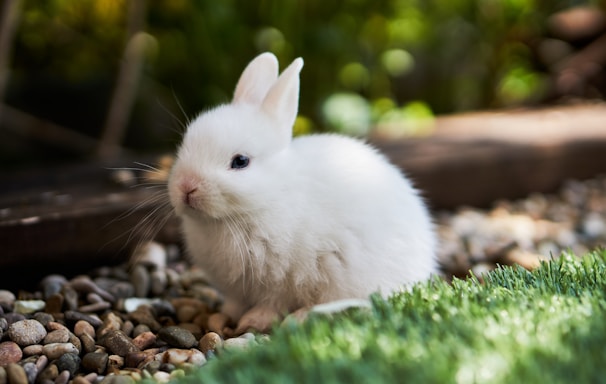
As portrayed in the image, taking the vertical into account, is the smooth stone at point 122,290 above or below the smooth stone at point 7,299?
above

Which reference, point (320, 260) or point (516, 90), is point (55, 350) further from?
point (516, 90)

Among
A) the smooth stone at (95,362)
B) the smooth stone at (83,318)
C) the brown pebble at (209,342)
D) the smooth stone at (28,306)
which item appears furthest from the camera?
the smooth stone at (28,306)

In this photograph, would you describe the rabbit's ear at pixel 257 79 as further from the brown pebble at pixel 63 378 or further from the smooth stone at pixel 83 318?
the brown pebble at pixel 63 378

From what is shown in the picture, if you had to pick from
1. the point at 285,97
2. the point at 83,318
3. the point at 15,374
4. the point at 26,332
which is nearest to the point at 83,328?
the point at 83,318

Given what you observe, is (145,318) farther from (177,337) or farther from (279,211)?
(279,211)

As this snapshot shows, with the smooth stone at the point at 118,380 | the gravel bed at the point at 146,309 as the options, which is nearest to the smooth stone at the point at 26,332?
the gravel bed at the point at 146,309

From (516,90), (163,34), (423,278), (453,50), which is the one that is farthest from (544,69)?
(423,278)

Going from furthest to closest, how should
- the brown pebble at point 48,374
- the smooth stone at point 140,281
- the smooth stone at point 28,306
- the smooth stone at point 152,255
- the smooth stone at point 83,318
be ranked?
1. the smooth stone at point 152,255
2. the smooth stone at point 140,281
3. the smooth stone at point 28,306
4. the smooth stone at point 83,318
5. the brown pebble at point 48,374

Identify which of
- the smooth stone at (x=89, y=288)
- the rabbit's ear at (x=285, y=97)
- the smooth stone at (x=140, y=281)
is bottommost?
the smooth stone at (x=89, y=288)

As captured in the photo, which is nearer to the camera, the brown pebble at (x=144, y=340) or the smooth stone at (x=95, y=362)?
the smooth stone at (x=95, y=362)
